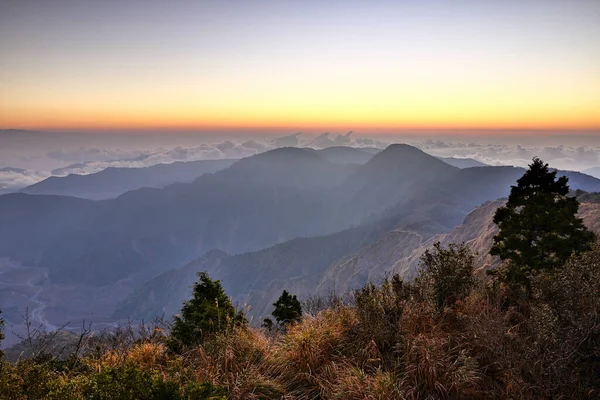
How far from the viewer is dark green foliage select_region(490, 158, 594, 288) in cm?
1239

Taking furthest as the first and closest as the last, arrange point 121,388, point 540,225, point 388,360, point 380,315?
point 540,225 < point 380,315 < point 388,360 < point 121,388

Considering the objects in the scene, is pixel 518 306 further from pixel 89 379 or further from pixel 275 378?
pixel 89 379

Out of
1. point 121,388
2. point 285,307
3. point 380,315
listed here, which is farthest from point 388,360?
point 285,307

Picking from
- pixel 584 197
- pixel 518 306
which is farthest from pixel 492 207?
A: pixel 518 306

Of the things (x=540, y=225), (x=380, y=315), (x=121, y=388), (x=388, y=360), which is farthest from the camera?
(x=540, y=225)

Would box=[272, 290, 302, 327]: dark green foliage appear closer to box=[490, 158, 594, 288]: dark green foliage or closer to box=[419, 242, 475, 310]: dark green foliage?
box=[490, 158, 594, 288]: dark green foliage

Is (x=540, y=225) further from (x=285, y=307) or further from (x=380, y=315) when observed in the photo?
(x=285, y=307)

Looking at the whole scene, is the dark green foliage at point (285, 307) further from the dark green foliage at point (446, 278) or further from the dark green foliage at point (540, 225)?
the dark green foliage at point (446, 278)

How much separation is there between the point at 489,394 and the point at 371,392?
189 cm

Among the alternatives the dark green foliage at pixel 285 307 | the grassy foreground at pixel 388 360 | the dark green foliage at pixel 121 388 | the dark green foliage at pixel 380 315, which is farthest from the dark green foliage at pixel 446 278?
the dark green foliage at pixel 285 307

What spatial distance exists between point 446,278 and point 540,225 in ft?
23.8

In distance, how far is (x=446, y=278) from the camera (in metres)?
8.73

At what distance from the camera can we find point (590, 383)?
5.00 metres

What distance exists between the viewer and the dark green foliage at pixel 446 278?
840cm
